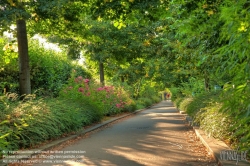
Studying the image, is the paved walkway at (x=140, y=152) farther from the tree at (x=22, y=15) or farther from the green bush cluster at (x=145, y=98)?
the green bush cluster at (x=145, y=98)

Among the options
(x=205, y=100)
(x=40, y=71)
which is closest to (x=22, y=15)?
(x=40, y=71)

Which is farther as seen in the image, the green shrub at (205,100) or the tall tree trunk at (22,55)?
the green shrub at (205,100)

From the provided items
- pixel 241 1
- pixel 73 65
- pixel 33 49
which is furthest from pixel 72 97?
pixel 241 1

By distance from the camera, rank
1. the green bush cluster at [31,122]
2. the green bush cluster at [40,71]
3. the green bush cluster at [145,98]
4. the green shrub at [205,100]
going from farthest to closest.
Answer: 1. the green bush cluster at [145,98]
2. the green bush cluster at [40,71]
3. the green shrub at [205,100]
4. the green bush cluster at [31,122]

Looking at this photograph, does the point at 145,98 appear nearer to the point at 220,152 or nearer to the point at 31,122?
the point at 31,122

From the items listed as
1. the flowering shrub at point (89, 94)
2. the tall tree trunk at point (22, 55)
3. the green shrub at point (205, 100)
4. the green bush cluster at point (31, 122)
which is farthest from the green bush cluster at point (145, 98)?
the green bush cluster at point (31, 122)

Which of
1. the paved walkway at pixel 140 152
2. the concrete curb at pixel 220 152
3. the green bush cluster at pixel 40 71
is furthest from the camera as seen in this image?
the green bush cluster at pixel 40 71

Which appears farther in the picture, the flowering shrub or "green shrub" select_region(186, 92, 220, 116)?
the flowering shrub

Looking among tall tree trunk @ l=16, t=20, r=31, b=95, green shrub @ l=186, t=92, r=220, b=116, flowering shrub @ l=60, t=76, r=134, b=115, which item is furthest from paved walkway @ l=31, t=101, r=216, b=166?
flowering shrub @ l=60, t=76, r=134, b=115

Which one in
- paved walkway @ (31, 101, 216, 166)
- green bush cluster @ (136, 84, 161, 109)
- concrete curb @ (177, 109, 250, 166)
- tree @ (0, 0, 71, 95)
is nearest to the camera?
concrete curb @ (177, 109, 250, 166)

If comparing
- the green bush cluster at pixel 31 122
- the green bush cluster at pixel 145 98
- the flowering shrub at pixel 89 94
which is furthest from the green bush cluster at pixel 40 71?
the green bush cluster at pixel 145 98

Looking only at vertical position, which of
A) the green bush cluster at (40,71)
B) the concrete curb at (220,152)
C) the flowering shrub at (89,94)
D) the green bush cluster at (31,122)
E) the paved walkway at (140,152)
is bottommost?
the paved walkway at (140,152)

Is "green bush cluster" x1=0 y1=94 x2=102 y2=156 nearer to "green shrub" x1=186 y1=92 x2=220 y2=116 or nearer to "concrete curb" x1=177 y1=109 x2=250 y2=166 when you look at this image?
"concrete curb" x1=177 y1=109 x2=250 y2=166

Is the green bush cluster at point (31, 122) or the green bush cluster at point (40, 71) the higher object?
the green bush cluster at point (40, 71)
